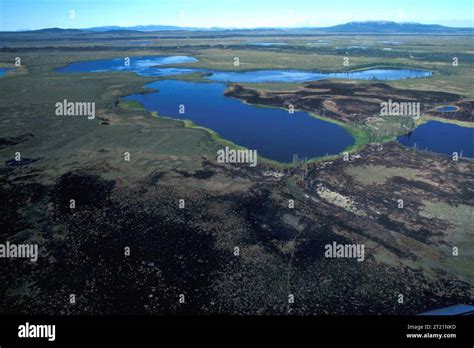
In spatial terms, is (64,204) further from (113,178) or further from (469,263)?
(469,263)

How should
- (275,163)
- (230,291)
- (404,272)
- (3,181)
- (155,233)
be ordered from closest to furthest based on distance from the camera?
(230,291) < (404,272) < (155,233) < (3,181) < (275,163)

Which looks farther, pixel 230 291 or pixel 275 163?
pixel 275 163

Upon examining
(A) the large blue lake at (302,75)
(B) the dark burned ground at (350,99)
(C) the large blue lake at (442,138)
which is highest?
(A) the large blue lake at (302,75)

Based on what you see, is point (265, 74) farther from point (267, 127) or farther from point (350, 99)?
point (267, 127)

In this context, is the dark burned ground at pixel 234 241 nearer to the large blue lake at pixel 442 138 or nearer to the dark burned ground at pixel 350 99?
the large blue lake at pixel 442 138

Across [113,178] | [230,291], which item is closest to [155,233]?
[230,291]

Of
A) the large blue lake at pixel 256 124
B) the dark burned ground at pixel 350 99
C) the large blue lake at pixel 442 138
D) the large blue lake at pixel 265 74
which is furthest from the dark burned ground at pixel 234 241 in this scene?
the large blue lake at pixel 265 74
